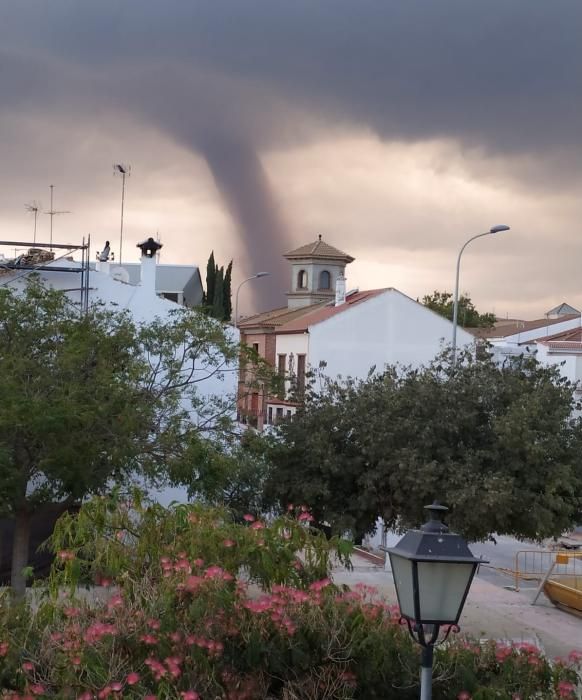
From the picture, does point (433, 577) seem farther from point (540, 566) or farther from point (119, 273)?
point (119, 273)

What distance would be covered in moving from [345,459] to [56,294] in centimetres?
756

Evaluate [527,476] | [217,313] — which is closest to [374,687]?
[527,476]

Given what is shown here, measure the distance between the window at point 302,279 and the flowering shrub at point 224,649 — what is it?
5630cm

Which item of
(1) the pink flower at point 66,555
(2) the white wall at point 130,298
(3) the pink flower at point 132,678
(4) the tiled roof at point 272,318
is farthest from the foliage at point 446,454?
(4) the tiled roof at point 272,318

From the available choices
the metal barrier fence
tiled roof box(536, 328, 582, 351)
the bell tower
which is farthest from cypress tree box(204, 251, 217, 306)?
the metal barrier fence

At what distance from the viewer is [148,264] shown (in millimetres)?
32156

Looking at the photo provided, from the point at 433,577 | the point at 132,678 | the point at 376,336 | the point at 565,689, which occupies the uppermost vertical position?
the point at 376,336

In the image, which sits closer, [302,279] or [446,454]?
[446,454]

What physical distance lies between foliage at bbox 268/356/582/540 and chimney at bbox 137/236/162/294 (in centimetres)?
850

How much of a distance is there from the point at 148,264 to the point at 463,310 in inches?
1893

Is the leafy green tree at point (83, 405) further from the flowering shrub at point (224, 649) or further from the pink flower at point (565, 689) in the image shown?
the pink flower at point (565, 689)

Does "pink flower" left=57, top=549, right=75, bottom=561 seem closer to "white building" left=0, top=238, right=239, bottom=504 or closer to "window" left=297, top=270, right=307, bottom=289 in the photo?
"white building" left=0, top=238, right=239, bottom=504

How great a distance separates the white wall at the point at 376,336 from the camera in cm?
4491

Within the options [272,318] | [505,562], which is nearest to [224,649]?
[505,562]
